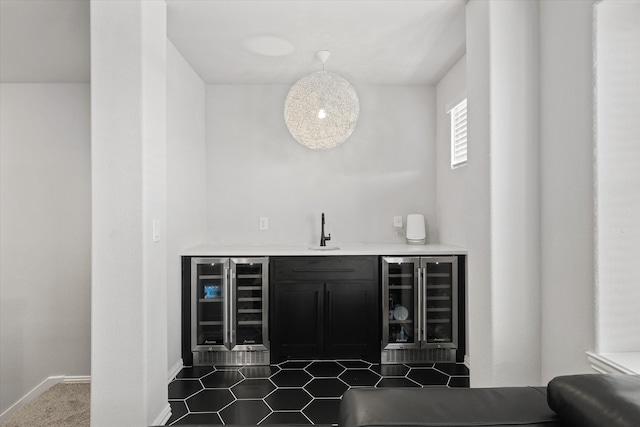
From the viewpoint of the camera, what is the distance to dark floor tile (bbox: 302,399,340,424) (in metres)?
2.38

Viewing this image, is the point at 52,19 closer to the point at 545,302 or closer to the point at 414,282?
the point at 414,282

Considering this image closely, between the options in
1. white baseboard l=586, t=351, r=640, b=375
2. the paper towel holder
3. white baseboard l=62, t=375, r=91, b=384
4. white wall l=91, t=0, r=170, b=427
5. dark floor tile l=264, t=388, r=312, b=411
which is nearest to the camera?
white baseboard l=586, t=351, r=640, b=375

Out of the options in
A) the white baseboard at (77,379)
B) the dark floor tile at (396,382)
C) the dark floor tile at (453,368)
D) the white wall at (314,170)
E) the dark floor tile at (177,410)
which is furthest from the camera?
the white wall at (314,170)

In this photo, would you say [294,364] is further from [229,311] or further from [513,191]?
[513,191]

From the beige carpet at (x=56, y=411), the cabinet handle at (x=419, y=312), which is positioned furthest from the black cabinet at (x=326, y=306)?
the beige carpet at (x=56, y=411)

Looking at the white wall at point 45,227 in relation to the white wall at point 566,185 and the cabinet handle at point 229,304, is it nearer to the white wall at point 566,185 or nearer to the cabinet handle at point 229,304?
the cabinet handle at point 229,304

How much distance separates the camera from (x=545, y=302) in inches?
84.0

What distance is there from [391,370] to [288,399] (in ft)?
3.02

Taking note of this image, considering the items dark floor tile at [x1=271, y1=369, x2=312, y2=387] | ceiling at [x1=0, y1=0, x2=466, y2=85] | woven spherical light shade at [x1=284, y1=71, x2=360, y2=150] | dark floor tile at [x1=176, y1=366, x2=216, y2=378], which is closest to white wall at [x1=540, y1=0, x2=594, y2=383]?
ceiling at [x1=0, y1=0, x2=466, y2=85]

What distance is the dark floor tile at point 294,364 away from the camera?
10.7ft

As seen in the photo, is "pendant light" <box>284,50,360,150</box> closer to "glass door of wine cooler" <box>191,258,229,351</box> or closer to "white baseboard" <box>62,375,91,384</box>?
"glass door of wine cooler" <box>191,258,229,351</box>

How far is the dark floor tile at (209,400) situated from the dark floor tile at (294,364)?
580 mm

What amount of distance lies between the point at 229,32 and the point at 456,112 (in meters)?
2.03

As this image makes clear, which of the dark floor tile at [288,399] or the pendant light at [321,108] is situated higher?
the pendant light at [321,108]
